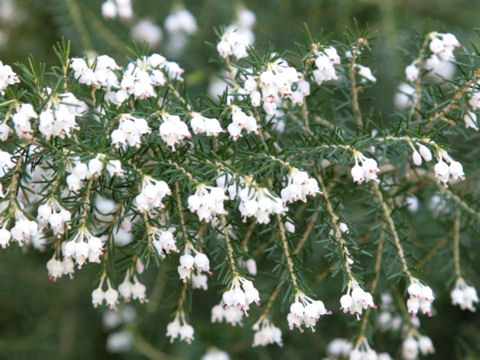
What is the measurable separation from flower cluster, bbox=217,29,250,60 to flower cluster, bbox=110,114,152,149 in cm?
39

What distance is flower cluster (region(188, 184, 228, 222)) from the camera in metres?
1.12

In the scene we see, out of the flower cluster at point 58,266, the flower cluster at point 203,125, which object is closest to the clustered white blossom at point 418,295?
the flower cluster at point 203,125

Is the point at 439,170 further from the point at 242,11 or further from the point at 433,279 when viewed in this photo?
the point at 242,11

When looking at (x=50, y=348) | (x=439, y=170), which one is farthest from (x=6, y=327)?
(x=439, y=170)

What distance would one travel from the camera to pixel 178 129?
117 centimetres

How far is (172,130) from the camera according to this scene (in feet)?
3.84

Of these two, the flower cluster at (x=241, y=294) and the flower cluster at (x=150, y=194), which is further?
the flower cluster at (x=241, y=294)

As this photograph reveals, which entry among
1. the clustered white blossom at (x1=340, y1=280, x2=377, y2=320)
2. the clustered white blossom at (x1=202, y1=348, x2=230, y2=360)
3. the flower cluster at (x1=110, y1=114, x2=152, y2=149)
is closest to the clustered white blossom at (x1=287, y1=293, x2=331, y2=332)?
the clustered white blossom at (x1=340, y1=280, x2=377, y2=320)

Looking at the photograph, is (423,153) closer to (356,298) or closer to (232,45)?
(356,298)

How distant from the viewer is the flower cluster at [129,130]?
1.14 meters

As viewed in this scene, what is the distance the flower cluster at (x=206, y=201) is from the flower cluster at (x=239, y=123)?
0.16 meters

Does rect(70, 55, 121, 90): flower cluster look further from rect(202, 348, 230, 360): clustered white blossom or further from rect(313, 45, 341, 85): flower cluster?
rect(202, 348, 230, 360): clustered white blossom

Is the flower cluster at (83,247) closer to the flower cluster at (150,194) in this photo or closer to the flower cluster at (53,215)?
the flower cluster at (53,215)

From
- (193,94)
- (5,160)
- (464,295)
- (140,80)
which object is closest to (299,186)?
(140,80)
